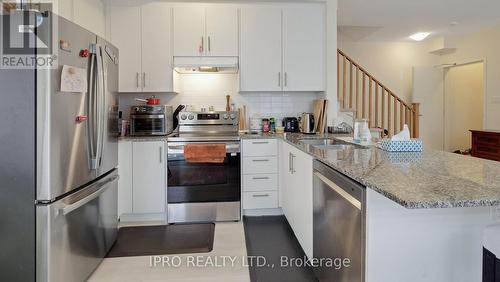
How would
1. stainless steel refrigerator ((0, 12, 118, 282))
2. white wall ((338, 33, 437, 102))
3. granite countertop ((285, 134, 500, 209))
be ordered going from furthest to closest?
white wall ((338, 33, 437, 102)), stainless steel refrigerator ((0, 12, 118, 282)), granite countertop ((285, 134, 500, 209))

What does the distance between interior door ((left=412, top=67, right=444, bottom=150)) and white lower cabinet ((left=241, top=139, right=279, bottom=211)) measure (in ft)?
13.9

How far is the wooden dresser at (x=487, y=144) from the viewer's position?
4.79 metres

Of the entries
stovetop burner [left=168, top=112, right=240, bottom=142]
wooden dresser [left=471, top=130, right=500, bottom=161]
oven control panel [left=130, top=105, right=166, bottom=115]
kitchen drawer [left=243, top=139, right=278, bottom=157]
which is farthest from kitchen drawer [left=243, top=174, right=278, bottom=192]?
wooden dresser [left=471, top=130, right=500, bottom=161]

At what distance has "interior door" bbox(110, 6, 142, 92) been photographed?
11.6 ft

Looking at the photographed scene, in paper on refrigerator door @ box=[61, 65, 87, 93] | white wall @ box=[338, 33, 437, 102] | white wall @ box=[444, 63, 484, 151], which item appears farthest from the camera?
white wall @ box=[444, 63, 484, 151]

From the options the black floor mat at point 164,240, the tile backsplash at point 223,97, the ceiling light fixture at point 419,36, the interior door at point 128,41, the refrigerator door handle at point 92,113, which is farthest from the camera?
the ceiling light fixture at point 419,36

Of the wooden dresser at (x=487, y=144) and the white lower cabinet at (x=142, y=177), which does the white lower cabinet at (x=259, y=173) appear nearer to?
the white lower cabinet at (x=142, y=177)

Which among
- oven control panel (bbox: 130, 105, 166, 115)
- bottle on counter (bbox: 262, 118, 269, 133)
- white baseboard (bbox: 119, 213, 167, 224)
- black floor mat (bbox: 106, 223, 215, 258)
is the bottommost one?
black floor mat (bbox: 106, 223, 215, 258)

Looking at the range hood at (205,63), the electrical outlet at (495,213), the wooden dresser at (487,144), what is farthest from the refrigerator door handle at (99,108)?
the wooden dresser at (487,144)

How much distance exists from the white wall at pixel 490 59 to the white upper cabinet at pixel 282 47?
11.5 ft

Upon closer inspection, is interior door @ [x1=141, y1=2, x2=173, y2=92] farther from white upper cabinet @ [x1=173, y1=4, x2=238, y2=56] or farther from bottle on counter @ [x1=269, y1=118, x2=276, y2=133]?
bottle on counter @ [x1=269, y1=118, x2=276, y2=133]

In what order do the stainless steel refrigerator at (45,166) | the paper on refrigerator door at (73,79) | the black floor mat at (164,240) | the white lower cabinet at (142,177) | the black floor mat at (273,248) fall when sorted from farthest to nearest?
the white lower cabinet at (142,177) < the black floor mat at (164,240) < the black floor mat at (273,248) < the paper on refrigerator door at (73,79) < the stainless steel refrigerator at (45,166)

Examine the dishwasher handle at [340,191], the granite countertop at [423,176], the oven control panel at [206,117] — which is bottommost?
the dishwasher handle at [340,191]

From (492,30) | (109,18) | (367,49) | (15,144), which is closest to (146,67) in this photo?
(109,18)
